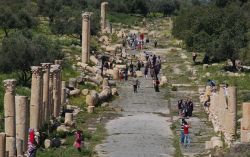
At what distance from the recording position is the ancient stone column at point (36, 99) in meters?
28.8

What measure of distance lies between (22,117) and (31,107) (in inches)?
129

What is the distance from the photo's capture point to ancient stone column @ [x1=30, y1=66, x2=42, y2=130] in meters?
28.8

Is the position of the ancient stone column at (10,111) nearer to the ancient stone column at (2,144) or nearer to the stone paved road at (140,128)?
the ancient stone column at (2,144)

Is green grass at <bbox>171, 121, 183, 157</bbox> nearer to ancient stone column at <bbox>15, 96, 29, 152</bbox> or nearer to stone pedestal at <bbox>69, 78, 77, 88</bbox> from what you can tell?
ancient stone column at <bbox>15, 96, 29, 152</bbox>

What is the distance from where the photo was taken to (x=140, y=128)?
3353 centimetres

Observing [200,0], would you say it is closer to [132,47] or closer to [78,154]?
[132,47]

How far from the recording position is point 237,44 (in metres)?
50.8

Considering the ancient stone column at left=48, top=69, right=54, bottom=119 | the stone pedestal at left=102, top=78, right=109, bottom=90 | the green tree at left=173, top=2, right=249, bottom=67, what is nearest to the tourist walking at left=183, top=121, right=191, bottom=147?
the ancient stone column at left=48, top=69, right=54, bottom=119

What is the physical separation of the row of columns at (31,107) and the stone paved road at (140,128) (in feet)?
8.70

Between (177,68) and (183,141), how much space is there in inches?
1043

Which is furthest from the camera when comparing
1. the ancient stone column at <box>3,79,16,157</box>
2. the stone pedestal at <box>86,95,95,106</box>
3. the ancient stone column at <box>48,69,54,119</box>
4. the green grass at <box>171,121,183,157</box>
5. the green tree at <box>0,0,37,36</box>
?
the green tree at <box>0,0,37,36</box>

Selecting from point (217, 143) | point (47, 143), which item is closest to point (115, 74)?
point (47, 143)

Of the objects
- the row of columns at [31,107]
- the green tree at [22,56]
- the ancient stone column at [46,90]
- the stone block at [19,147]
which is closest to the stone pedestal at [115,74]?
the green tree at [22,56]

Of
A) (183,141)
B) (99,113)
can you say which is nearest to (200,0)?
(99,113)
